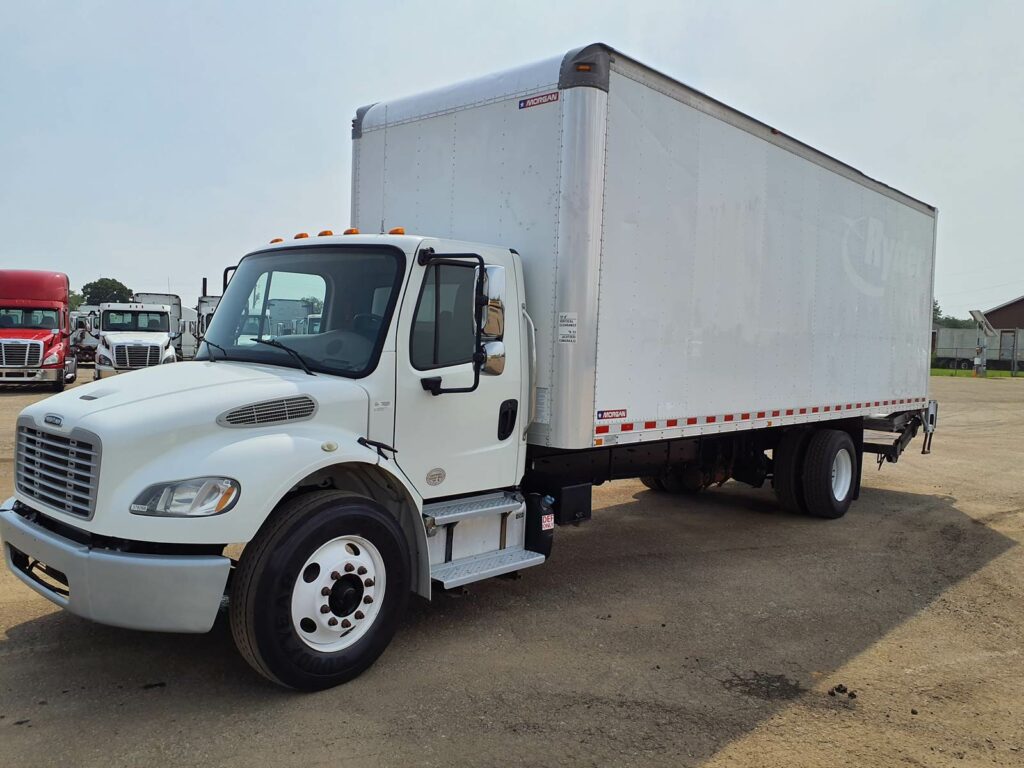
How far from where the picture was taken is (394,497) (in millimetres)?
4844

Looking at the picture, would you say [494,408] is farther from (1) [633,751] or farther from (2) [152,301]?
(2) [152,301]

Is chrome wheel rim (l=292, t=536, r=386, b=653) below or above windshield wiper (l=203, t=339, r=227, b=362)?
below

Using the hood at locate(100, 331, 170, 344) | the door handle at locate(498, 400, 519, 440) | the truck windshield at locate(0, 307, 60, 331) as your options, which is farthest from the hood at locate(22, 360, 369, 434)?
the truck windshield at locate(0, 307, 60, 331)

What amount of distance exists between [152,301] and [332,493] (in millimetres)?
28339

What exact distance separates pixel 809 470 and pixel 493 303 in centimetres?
548

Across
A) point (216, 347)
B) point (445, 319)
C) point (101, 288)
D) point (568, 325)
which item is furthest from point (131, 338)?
point (101, 288)

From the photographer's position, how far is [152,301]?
97.0 ft

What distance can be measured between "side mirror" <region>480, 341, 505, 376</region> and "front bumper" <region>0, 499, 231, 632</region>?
1811mm

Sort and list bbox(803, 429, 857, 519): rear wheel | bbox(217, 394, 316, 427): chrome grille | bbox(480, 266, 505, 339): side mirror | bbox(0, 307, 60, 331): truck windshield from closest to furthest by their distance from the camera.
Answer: bbox(217, 394, 316, 427): chrome grille, bbox(480, 266, 505, 339): side mirror, bbox(803, 429, 857, 519): rear wheel, bbox(0, 307, 60, 331): truck windshield

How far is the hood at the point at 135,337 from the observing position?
874 inches

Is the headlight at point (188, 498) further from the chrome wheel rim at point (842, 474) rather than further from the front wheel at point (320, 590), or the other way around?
the chrome wheel rim at point (842, 474)

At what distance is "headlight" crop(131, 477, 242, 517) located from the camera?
377 centimetres

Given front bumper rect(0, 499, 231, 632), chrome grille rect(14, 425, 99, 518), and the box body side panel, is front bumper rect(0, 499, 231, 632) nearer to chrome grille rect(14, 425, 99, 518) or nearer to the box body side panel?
chrome grille rect(14, 425, 99, 518)

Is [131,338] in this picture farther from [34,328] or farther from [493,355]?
[493,355]
